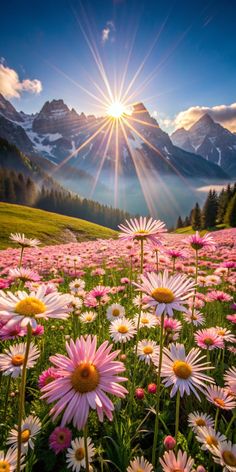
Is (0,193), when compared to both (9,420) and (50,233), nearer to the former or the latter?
(50,233)

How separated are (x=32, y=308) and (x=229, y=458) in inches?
65.5

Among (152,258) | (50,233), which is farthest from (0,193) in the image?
(152,258)

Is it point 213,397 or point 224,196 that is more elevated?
point 224,196

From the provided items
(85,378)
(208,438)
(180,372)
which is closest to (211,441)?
(208,438)

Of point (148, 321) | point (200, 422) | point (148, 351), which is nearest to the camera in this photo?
point (200, 422)

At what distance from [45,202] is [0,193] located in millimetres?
25271

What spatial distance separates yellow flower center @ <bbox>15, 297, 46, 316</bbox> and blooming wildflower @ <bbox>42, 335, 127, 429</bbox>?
0.86 ft

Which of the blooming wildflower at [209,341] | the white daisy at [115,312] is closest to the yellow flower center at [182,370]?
the blooming wildflower at [209,341]

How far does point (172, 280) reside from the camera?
6.45ft

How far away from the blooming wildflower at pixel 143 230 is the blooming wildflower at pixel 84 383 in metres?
1.38

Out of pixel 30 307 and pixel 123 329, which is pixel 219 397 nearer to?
pixel 123 329

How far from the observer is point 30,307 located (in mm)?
1453

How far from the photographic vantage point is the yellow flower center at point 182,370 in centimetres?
184

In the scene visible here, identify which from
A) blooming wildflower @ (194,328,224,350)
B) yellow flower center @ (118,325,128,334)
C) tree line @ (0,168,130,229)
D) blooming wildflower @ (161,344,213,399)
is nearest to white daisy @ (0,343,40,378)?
Answer: blooming wildflower @ (161,344,213,399)
